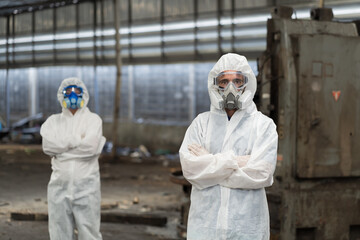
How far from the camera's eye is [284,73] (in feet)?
17.5

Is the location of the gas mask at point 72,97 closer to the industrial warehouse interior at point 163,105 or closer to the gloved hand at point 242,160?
the industrial warehouse interior at point 163,105

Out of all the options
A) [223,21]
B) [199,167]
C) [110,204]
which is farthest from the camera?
[223,21]

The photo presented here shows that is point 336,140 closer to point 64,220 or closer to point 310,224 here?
point 310,224

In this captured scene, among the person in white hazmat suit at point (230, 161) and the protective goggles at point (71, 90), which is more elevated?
the protective goggles at point (71, 90)

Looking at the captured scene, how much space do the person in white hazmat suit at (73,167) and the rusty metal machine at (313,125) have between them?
1.89m

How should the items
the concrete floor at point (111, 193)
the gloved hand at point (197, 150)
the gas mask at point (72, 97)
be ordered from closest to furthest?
the gloved hand at point (197, 150), the gas mask at point (72, 97), the concrete floor at point (111, 193)

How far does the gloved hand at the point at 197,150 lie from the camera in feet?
11.0

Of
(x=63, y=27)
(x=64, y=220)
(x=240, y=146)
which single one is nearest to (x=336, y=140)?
(x=240, y=146)

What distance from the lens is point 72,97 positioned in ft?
16.9

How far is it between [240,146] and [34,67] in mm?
16885

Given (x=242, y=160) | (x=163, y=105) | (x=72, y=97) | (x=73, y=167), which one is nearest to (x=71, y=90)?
(x=72, y=97)

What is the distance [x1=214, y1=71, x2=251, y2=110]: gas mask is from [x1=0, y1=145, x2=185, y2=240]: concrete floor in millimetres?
3174

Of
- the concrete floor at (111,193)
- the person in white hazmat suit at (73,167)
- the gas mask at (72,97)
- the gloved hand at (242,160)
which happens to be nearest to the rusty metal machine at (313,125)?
the concrete floor at (111,193)

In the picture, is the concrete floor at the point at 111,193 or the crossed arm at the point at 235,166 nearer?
the crossed arm at the point at 235,166
